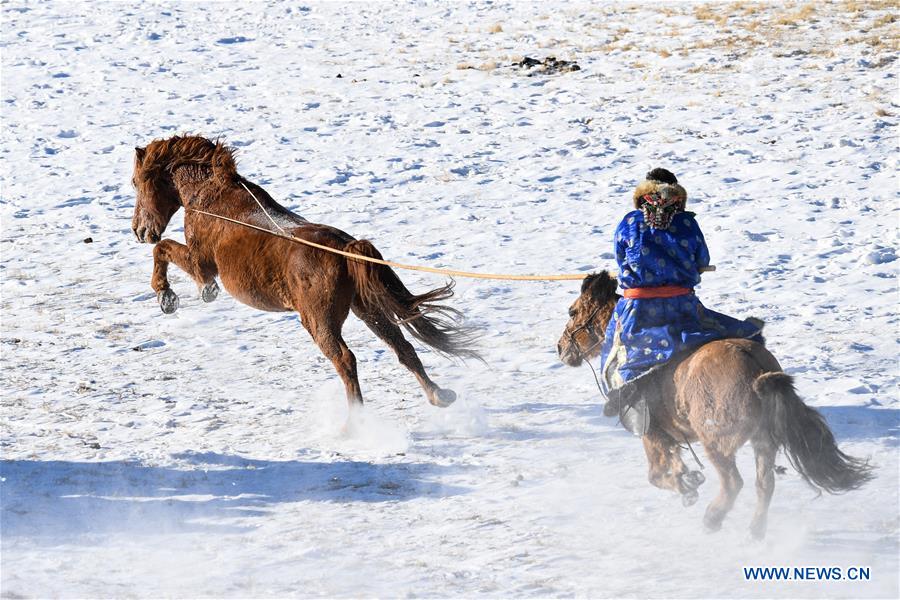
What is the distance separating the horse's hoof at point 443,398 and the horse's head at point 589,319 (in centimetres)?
131

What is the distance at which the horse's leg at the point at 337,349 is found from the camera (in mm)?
7016

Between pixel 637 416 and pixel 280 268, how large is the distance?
2.82 meters

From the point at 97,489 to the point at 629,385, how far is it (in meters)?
3.07

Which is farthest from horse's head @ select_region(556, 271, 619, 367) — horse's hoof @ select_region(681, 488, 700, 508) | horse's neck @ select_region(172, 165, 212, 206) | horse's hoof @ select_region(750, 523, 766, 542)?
horse's neck @ select_region(172, 165, 212, 206)

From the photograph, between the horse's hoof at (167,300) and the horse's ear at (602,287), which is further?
the horse's hoof at (167,300)

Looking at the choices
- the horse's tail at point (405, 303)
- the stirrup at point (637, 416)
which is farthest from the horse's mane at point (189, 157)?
the stirrup at point (637, 416)

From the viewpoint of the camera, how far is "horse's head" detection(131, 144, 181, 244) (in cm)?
811

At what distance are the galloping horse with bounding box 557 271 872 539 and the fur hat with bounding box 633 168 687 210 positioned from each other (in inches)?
29.8

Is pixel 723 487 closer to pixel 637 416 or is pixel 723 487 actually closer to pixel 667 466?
pixel 667 466

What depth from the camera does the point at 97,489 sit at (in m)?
6.22

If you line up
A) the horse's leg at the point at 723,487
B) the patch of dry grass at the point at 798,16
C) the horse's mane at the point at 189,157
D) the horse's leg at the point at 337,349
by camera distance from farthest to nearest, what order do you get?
the patch of dry grass at the point at 798,16 → the horse's mane at the point at 189,157 → the horse's leg at the point at 337,349 → the horse's leg at the point at 723,487

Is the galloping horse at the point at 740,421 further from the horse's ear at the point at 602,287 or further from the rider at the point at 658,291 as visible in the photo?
the horse's ear at the point at 602,287

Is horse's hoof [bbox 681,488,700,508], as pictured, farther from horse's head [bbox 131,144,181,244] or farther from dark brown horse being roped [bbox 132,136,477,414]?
horse's head [bbox 131,144,181,244]

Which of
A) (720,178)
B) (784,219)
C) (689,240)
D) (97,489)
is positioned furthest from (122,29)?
(689,240)
